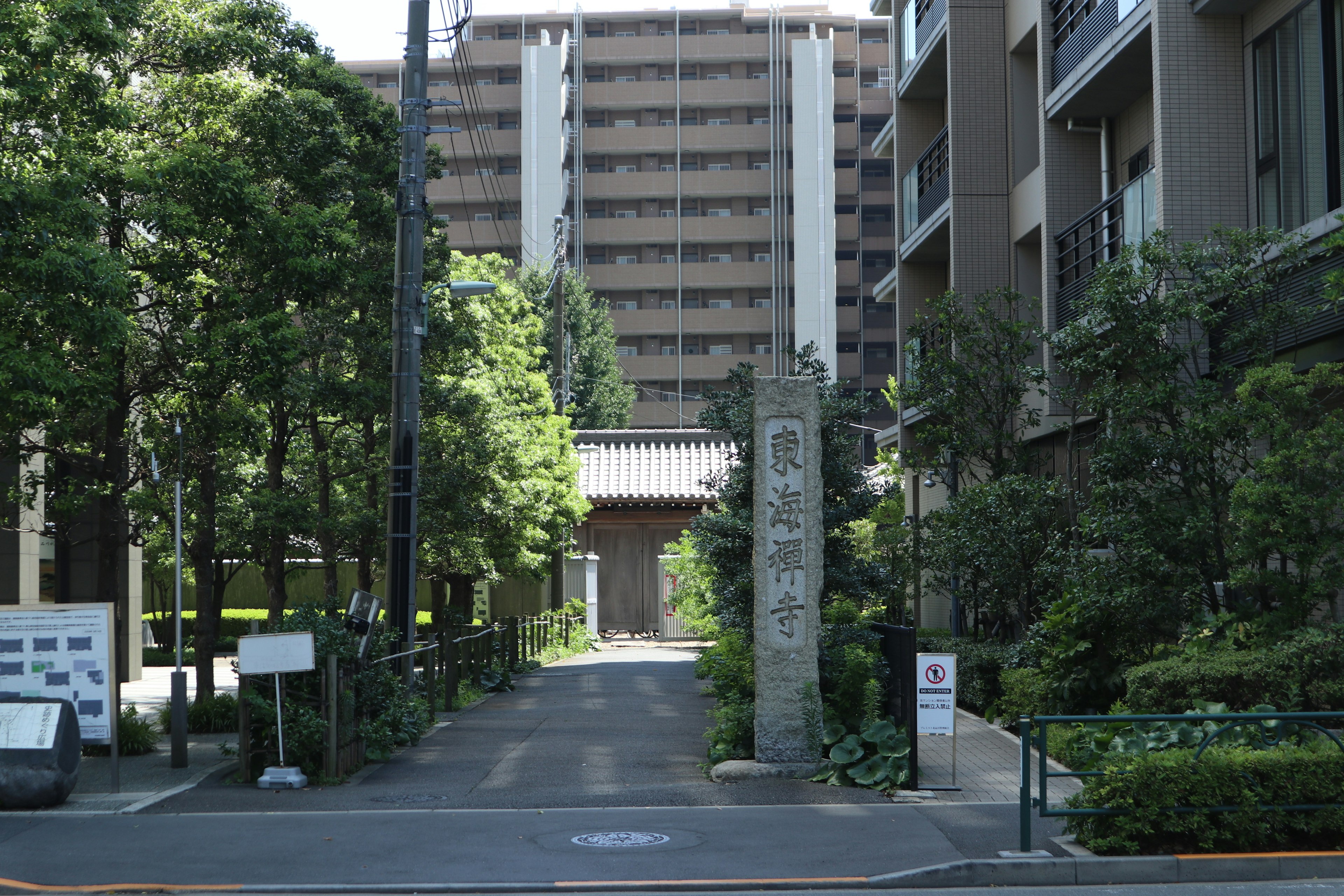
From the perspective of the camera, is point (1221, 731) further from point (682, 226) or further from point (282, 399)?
point (682, 226)

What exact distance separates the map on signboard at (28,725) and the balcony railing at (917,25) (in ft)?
59.8

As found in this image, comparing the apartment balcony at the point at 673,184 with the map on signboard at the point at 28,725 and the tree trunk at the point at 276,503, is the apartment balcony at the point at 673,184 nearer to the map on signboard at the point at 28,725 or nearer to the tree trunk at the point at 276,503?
the tree trunk at the point at 276,503

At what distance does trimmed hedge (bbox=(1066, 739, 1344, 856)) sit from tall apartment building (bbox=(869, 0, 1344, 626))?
17.2 feet

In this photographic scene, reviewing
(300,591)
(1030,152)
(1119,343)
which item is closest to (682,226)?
(300,591)

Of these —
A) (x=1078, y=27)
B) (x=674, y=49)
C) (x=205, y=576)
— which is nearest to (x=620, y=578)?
(x=205, y=576)

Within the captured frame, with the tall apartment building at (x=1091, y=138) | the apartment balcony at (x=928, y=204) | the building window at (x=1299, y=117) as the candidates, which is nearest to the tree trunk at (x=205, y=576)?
the tall apartment building at (x=1091, y=138)

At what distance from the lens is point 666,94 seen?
66.4 meters

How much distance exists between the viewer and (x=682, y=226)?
65938 mm

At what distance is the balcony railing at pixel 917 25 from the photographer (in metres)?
23.4

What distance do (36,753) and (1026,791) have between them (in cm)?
804

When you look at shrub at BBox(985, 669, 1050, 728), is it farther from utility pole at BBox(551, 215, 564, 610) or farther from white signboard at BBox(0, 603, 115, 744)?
utility pole at BBox(551, 215, 564, 610)

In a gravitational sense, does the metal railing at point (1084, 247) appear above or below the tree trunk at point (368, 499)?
above

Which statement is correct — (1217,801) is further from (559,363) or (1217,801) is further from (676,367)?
(676,367)

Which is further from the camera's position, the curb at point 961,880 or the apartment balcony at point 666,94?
the apartment balcony at point 666,94
